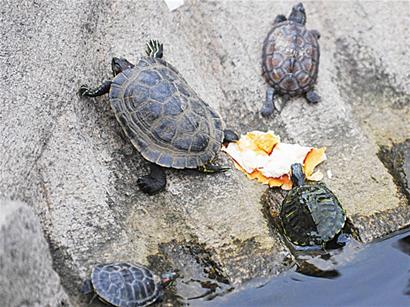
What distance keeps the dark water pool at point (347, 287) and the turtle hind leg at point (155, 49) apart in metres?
2.01

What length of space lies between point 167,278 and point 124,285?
1.19 feet

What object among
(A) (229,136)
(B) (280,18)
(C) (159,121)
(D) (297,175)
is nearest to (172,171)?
(C) (159,121)

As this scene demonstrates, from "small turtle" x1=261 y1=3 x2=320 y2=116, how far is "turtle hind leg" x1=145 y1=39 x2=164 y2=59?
1006 mm

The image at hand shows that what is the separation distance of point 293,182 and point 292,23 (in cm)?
162

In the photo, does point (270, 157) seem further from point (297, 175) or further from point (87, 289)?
point (87, 289)

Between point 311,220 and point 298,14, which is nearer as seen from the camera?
point 311,220

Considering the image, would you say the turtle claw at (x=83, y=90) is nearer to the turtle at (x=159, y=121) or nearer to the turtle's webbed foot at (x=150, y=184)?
the turtle at (x=159, y=121)

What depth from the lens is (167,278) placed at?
16.1 ft

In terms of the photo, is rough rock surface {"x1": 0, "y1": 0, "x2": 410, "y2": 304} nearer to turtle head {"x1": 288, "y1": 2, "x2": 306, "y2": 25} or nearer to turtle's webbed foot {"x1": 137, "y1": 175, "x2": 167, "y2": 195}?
turtle's webbed foot {"x1": 137, "y1": 175, "x2": 167, "y2": 195}

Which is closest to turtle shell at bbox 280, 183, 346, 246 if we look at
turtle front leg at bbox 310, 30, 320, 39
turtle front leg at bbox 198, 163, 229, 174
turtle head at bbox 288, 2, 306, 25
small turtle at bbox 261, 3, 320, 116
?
turtle front leg at bbox 198, 163, 229, 174

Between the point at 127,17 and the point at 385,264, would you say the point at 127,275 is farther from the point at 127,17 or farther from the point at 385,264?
the point at 127,17

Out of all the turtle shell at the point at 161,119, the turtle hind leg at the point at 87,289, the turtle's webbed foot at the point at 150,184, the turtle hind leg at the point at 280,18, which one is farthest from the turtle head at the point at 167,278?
the turtle hind leg at the point at 280,18

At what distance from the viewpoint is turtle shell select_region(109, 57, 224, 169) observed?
538 centimetres

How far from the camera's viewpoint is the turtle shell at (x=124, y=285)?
4.62 metres
